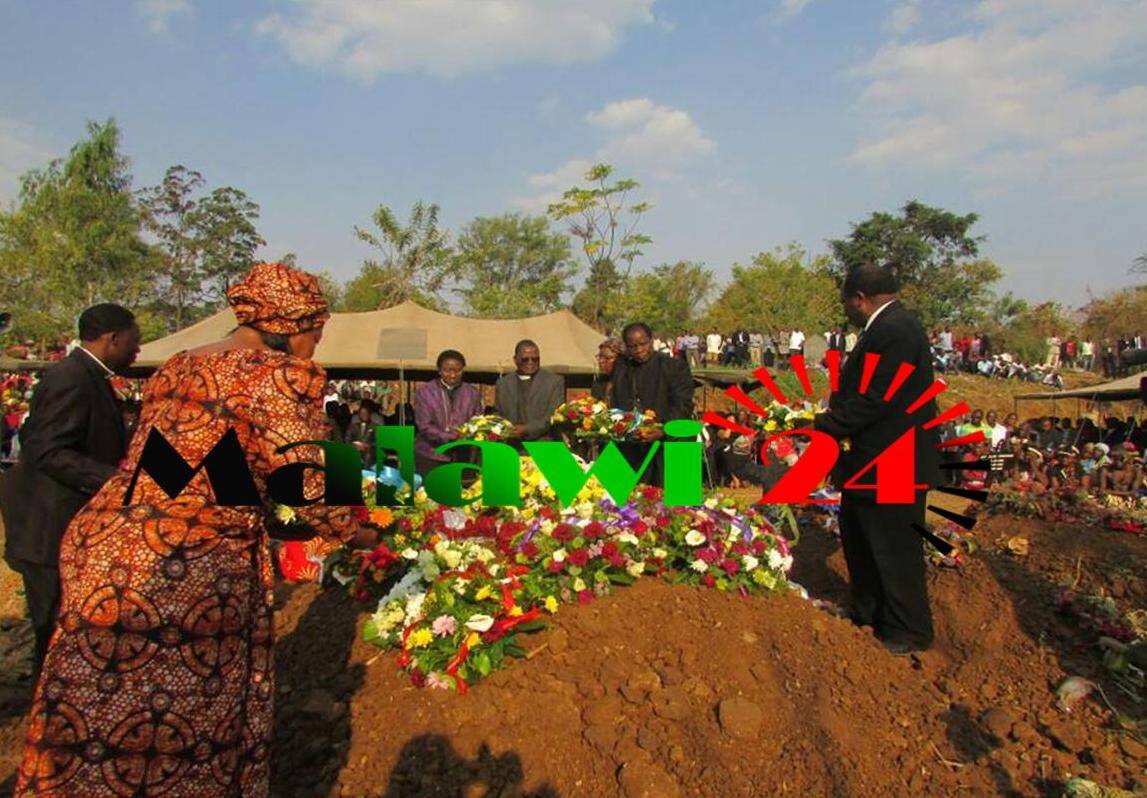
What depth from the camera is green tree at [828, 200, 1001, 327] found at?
43906 millimetres

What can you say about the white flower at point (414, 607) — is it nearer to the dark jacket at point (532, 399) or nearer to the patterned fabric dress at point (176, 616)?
the patterned fabric dress at point (176, 616)

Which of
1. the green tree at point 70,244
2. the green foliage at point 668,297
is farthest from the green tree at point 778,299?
the green tree at point 70,244

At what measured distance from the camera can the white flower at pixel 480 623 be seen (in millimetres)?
3377

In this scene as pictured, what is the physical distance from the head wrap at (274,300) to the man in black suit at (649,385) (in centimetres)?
395

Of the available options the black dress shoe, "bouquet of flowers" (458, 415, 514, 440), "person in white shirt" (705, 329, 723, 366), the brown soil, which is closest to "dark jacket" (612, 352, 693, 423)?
"bouquet of flowers" (458, 415, 514, 440)

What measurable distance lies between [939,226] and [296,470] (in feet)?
170

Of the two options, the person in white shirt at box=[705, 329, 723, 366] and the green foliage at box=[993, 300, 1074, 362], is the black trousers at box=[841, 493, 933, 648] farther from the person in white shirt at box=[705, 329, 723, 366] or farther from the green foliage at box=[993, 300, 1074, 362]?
the green foliage at box=[993, 300, 1074, 362]

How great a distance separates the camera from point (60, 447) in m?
3.25

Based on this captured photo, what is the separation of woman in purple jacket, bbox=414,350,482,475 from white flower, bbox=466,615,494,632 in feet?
9.97

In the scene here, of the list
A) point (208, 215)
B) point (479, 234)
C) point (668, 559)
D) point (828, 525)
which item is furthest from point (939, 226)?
point (668, 559)

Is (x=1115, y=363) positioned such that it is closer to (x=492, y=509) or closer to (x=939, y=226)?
(x=939, y=226)

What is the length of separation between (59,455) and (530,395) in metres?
3.66

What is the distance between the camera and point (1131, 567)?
5.46 meters

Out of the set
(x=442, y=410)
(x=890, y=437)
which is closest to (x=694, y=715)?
(x=890, y=437)
